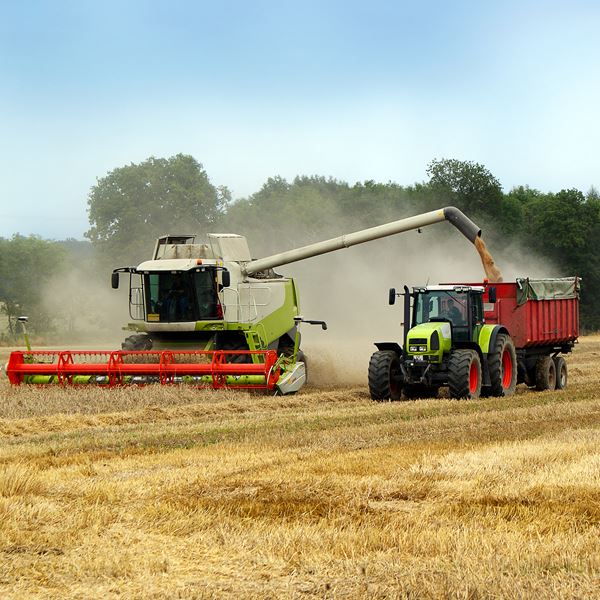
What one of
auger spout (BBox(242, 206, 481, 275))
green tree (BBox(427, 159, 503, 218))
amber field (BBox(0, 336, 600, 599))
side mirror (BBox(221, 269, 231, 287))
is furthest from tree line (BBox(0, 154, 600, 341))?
amber field (BBox(0, 336, 600, 599))

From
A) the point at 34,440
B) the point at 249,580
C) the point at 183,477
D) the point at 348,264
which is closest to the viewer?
the point at 249,580

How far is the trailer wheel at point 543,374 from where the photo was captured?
790 inches

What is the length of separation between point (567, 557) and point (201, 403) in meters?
11.0

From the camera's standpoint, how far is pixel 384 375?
57.1ft

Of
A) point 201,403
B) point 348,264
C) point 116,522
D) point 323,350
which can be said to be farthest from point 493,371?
point 348,264

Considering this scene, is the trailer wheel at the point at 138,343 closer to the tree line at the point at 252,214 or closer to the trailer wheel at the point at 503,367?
the trailer wheel at the point at 503,367

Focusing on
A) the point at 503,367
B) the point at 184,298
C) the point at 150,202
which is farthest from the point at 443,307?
the point at 150,202

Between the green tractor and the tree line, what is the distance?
30696 mm

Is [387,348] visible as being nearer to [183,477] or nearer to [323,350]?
[323,350]

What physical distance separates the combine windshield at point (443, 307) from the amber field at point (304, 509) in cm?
370

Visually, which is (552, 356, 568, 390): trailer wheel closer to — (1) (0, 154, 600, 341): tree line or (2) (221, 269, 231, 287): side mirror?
(2) (221, 269, 231, 287): side mirror

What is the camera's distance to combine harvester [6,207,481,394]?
1825 cm

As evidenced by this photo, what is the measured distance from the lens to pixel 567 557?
614 cm

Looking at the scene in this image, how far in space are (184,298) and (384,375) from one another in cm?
439
